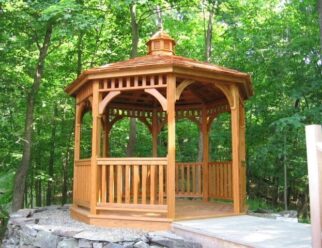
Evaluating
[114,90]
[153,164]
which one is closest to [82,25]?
[114,90]

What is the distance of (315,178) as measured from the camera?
3234 mm

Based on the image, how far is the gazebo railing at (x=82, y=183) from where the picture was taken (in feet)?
23.5

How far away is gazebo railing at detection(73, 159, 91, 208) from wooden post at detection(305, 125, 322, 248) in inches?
184

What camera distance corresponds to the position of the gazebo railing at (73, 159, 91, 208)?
282 inches

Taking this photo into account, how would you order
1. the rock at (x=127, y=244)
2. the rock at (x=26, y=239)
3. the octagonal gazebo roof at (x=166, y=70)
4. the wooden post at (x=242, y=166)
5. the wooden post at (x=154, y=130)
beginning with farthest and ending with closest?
the wooden post at (x=154, y=130) → the wooden post at (x=242, y=166) → the rock at (x=26, y=239) → the octagonal gazebo roof at (x=166, y=70) → the rock at (x=127, y=244)

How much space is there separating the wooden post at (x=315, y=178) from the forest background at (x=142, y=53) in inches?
213

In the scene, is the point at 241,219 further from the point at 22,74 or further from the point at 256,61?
the point at 22,74

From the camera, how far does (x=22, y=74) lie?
12422 millimetres

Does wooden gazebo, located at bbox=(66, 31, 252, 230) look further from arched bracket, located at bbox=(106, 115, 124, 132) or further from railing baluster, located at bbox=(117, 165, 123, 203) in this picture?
arched bracket, located at bbox=(106, 115, 124, 132)

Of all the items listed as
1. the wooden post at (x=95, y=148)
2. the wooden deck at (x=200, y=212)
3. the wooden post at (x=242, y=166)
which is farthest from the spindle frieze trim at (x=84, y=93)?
the wooden post at (x=242, y=166)

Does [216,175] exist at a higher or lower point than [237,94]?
lower

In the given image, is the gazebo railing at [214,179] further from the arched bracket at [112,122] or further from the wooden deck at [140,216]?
the arched bracket at [112,122]

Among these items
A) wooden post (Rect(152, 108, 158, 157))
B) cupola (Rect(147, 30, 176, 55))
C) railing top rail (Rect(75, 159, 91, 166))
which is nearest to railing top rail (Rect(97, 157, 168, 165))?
railing top rail (Rect(75, 159, 91, 166))

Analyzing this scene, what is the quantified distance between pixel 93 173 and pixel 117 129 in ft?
30.4
